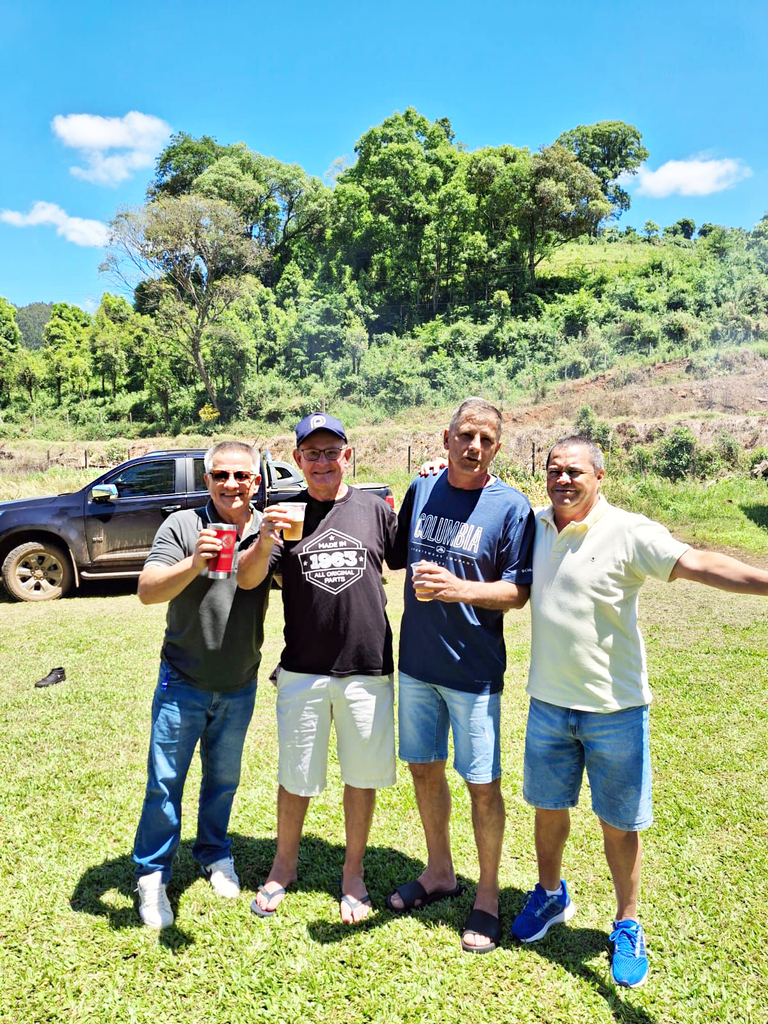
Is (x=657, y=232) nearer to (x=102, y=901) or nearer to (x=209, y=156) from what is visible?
(x=209, y=156)

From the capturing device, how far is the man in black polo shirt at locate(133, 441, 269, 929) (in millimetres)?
2627

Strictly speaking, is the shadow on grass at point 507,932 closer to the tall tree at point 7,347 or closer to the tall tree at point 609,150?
the tall tree at point 7,347

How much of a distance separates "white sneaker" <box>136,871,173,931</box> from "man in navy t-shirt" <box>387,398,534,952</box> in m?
1.10

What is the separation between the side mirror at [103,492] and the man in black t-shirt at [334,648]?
6051mm

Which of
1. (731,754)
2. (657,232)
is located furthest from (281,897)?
(657,232)

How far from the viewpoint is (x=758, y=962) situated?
2.54m

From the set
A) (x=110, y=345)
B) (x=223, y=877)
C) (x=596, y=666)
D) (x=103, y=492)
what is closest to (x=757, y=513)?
(x=103, y=492)

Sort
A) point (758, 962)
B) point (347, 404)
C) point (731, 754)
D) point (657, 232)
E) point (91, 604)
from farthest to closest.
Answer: point (657, 232) → point (347, 404) → point (91, 604) → point (731, 754) → point (758, 962)

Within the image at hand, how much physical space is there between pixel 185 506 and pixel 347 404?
2607 centimetres

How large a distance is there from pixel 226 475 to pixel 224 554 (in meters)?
0.37

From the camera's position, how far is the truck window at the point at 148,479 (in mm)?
8430

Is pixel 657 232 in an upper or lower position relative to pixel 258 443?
upper

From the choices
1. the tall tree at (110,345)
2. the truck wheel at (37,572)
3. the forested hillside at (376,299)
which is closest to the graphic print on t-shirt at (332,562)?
the truck wheel at (37,572)

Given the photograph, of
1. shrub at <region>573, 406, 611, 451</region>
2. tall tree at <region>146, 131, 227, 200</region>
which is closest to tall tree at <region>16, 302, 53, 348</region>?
tall tree at <region>146, 131, 227, 200</region>
